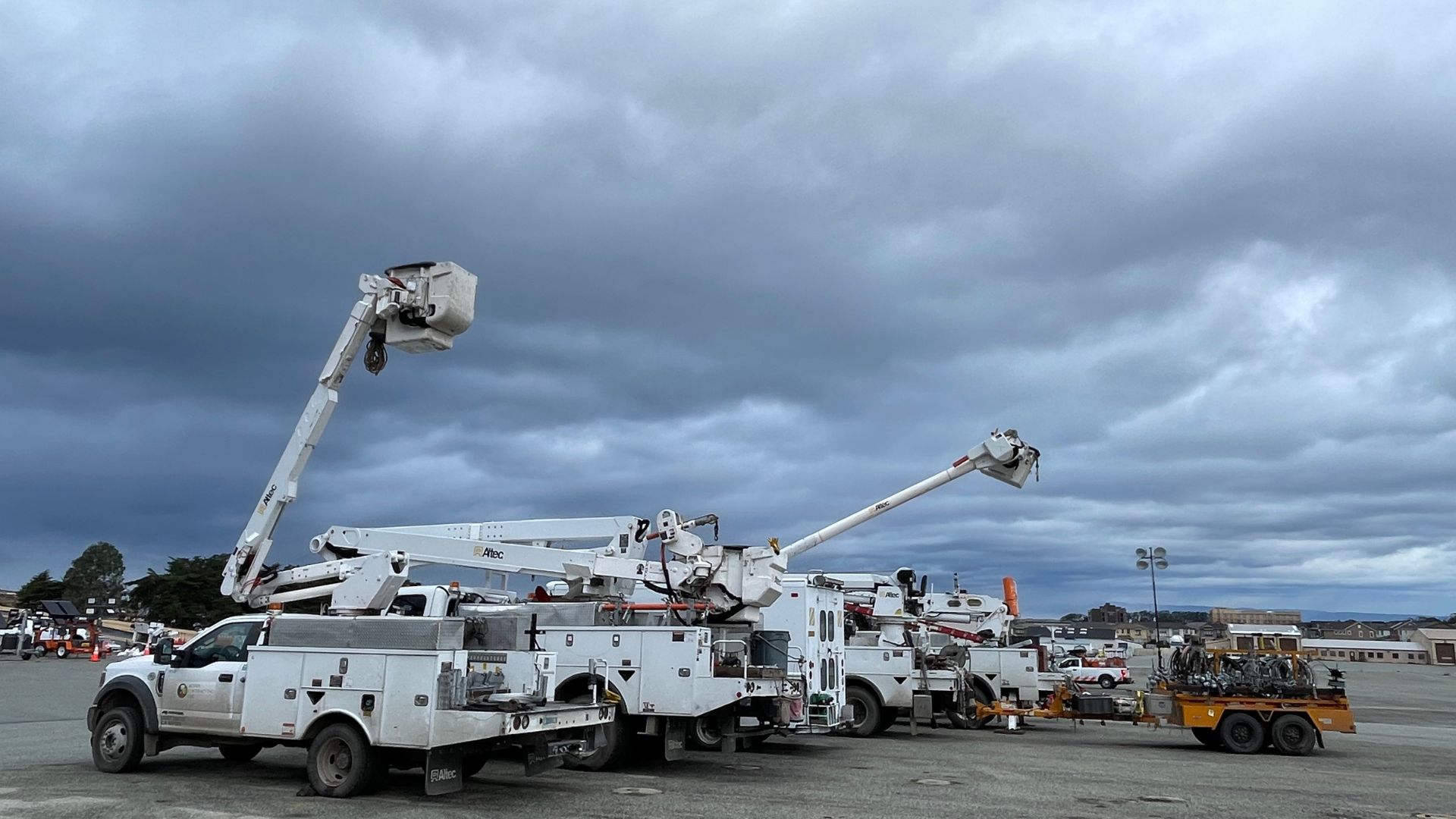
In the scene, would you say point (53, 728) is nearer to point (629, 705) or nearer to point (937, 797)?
point (629, 705)

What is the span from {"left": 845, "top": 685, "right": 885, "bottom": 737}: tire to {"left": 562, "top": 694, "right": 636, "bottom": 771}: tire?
766 cm

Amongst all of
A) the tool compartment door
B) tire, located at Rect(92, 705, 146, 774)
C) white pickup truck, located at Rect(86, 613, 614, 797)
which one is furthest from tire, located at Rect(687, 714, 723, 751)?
tire, located at Rect(92, 705, 146, 774)

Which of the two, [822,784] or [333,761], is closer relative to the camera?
[333,761]

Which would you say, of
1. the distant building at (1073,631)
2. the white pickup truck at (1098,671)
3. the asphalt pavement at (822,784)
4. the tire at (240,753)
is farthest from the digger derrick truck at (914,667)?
the distant building at (1073,631)

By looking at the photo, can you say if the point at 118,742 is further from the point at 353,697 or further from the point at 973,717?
the point at 973,717

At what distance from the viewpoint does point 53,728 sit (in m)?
17.5

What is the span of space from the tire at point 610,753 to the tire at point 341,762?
11.5ft

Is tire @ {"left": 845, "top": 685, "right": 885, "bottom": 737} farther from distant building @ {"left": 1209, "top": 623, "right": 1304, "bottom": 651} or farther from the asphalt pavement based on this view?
distant building @ {"left": 1209, "top": 623, "right": 1304, "bottom": 651}

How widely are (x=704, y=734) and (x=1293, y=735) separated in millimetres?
11766

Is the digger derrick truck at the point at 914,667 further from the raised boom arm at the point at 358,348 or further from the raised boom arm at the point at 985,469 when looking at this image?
the raised boom arm at the point at 358,348

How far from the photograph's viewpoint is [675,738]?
44.6 ft

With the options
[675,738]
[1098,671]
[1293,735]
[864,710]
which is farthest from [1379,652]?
[675,738]

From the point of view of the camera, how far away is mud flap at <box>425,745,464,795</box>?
1024cm

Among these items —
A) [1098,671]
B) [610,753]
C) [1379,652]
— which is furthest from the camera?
[1379,652]
